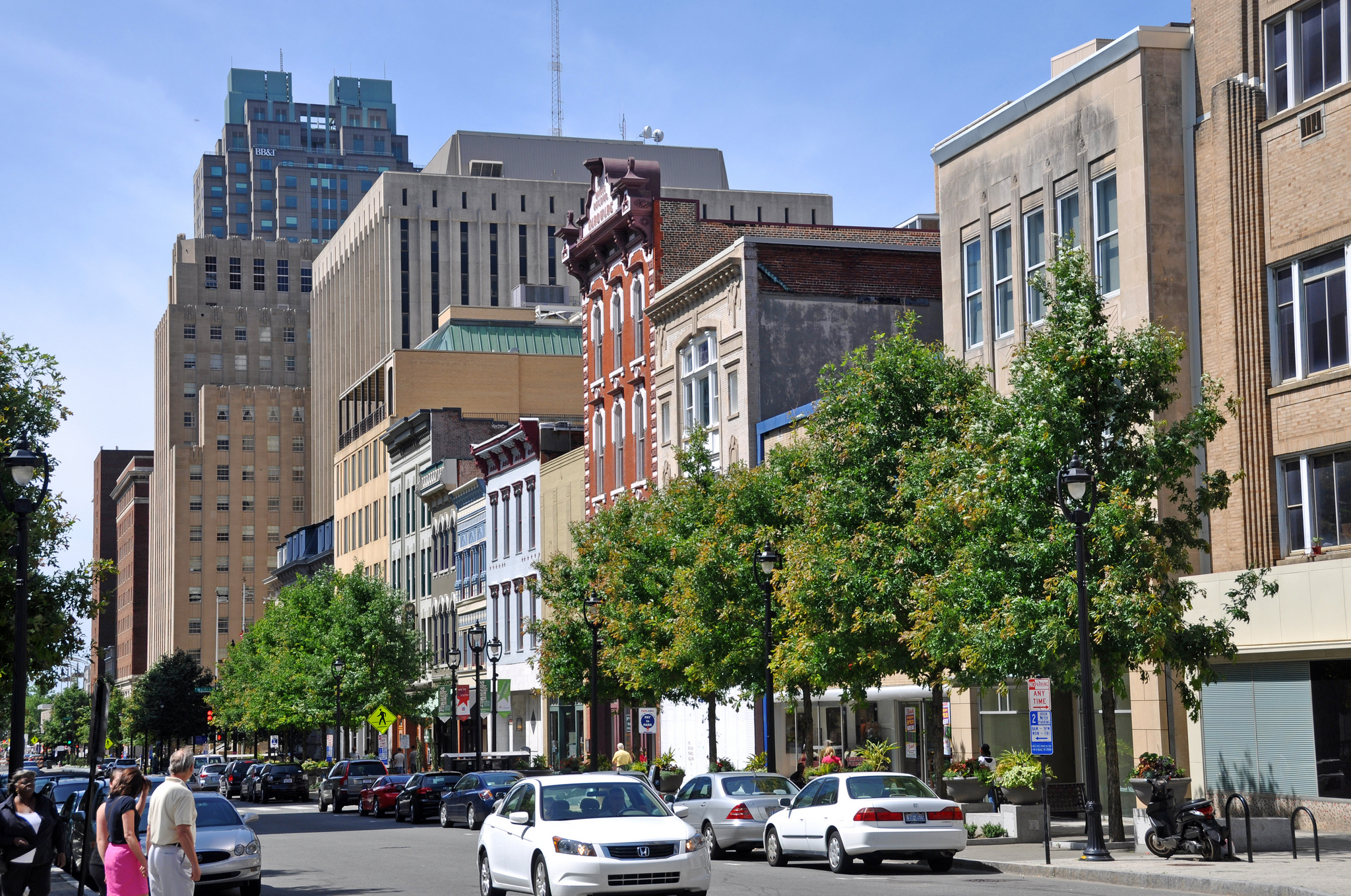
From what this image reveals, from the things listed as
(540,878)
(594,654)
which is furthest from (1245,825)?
(594,654)

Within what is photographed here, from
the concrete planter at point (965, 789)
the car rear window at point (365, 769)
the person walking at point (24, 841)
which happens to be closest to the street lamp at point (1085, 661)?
the concrete planter at point (965, 789)

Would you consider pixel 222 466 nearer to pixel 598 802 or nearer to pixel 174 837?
pixel 598 802

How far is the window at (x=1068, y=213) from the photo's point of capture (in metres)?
34.3

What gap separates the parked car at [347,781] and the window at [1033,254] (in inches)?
1116

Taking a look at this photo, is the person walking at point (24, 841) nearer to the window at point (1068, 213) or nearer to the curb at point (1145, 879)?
the curb at point (1145, 879)

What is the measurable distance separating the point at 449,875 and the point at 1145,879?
10.5 meters

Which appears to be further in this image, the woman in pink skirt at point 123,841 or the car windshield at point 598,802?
the car windshield at point 598,802

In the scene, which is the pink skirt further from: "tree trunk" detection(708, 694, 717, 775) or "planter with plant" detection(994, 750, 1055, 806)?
"tree trunk" detection(708, 694, 717, 775)

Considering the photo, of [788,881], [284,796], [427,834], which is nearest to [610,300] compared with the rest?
[284,796]

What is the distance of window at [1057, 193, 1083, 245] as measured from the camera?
113 feet

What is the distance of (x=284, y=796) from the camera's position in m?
65.5

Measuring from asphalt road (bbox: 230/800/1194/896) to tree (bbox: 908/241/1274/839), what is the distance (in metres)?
3.63

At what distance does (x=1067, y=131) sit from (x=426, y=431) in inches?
2188

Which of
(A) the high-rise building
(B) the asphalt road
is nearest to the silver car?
(B) the asphalt road
